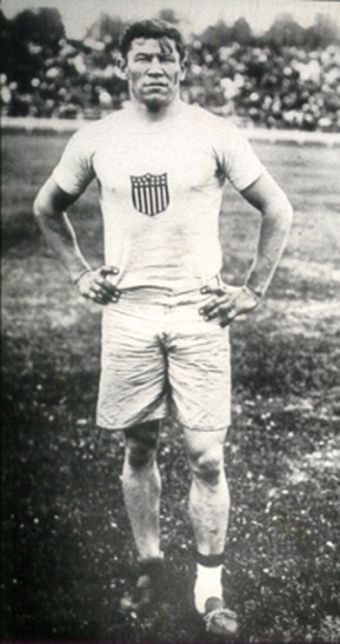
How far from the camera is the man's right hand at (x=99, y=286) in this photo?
236 cm

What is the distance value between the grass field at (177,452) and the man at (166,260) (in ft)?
0.13

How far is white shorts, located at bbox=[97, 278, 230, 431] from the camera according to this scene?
232cm

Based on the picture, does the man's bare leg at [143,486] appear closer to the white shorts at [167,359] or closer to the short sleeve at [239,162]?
the white shorts at [167,359]

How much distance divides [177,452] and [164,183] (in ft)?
2.12

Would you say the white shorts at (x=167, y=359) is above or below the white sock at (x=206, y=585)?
above

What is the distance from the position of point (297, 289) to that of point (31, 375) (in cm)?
70

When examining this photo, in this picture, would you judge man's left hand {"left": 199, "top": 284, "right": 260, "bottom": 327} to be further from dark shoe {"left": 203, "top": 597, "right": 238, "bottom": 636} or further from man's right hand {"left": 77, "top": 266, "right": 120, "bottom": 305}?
dark shoe {"left": 203, "top": 597, "right": 238, "bottom": 636}

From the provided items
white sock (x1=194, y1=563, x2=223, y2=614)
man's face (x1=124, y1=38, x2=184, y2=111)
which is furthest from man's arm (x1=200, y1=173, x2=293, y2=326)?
white sock (x1=194, y1=563, x2=223, y2=614)

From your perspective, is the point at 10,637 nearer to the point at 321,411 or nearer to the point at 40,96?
the point at 321,411

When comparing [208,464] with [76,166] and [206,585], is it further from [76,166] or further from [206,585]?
[76,166]

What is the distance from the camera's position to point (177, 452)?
8.02 feet

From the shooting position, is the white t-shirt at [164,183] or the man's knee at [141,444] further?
the man's knee at [141,444]

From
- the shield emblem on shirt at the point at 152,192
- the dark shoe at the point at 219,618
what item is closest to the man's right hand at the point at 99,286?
the shield emblem on shirt at the point at 152,192

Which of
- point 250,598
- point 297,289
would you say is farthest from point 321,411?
point 250,598
